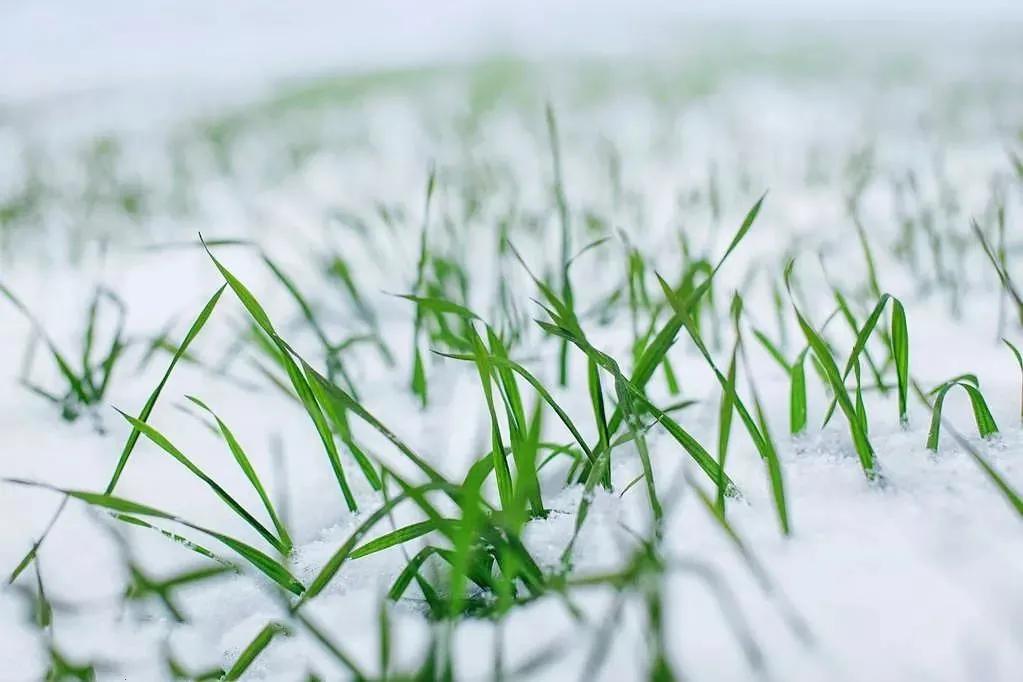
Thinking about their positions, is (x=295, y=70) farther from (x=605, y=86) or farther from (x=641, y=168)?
(x=641, y=168)

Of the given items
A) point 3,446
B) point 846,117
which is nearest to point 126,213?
point 3,446

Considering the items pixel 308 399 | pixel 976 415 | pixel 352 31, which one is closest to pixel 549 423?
pixel 308 399

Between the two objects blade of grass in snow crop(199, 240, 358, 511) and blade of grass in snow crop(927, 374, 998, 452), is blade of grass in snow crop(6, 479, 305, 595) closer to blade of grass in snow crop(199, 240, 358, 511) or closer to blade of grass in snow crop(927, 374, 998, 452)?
blade of grass in snow crop(199, 240, 358, 511)

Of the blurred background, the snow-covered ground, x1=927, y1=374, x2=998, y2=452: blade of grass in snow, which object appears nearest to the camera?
the snow-covered ground

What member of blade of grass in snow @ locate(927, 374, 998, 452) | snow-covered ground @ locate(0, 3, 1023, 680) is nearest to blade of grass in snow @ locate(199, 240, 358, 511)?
snow-covered ground @ locate(0, 3, 1023, 680)

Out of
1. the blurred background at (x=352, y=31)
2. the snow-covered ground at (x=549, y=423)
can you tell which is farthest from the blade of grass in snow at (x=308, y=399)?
the blurred background at (x=352, y=31)

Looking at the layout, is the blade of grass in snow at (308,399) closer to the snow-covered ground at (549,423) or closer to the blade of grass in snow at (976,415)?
the snow-covered ground at (549,423)

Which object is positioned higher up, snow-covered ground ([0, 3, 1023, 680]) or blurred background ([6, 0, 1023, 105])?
blurred background ([6, 0, 1023, 105])

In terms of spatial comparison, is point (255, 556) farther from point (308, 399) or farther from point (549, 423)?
point (549, 423)

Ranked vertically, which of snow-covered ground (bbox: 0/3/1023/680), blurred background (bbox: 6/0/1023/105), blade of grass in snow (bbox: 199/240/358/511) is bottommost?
snow-covered ground (bbox: 0/3/1023/680)
